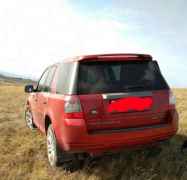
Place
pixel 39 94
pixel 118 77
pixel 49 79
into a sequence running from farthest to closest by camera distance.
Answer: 1. pixel 39 94
2. pixel 49 79
3. pixel 118 77

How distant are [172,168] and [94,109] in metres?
1.87

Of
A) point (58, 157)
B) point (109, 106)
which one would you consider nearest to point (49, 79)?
point (58, 157)

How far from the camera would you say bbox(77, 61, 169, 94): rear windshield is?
15.8 feet

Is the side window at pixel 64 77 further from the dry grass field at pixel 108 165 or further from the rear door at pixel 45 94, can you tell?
the dry grass field at pixel 108 165

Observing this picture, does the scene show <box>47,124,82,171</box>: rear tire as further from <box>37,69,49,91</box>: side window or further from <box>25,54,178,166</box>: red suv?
<box>37,69,49,91</box>: side window

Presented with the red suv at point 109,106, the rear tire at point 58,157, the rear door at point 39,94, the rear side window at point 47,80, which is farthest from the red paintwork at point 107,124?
the rear door at point 39,94

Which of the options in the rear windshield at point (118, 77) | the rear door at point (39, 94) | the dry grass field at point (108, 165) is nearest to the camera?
the rear windshield at point (118, 77)

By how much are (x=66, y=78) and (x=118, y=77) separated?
85 cm

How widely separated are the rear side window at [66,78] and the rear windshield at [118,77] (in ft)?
0.34

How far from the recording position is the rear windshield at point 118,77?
481cm

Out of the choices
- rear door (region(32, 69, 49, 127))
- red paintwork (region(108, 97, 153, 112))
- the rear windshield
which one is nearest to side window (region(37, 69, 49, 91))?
rear door (region(32, 69, 49, 127))

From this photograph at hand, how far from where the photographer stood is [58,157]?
539 cm

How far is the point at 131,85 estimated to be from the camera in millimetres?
4969

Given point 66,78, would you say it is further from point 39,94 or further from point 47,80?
point 39,94
